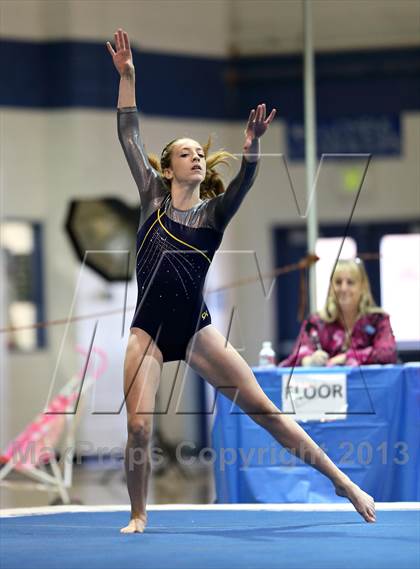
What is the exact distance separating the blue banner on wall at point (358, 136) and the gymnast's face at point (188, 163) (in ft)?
24.3

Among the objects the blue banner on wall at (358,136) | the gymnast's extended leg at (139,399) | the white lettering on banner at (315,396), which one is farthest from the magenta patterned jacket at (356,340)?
the blue banner on wall at (358,136)

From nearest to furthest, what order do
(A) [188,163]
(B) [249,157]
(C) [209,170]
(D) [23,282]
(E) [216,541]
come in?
(B) [249,157], (E) [216,541], (A) [188,163], (C) [209,170], (D) [23,282]

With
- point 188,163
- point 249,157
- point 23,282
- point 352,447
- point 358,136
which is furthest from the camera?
point 358,136

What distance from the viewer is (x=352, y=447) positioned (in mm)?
5934

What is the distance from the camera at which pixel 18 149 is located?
11.0 m

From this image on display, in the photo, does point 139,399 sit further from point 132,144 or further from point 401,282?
point 401,282

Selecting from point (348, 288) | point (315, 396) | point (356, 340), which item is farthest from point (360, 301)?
point (315, 396)

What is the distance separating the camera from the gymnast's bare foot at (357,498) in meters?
4.39

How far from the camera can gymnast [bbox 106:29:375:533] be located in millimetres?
4203

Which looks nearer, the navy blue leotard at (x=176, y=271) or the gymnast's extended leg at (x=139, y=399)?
the gymnast's extended leg at (x=139, y=399)

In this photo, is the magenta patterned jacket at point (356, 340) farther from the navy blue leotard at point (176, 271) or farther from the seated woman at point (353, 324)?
the navy blue leotard at point (176, 271)

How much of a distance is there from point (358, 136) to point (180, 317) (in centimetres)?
769

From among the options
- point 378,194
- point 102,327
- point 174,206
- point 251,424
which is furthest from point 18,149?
point 174,206

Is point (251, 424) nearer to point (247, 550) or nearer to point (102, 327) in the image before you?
point (247, 550)
